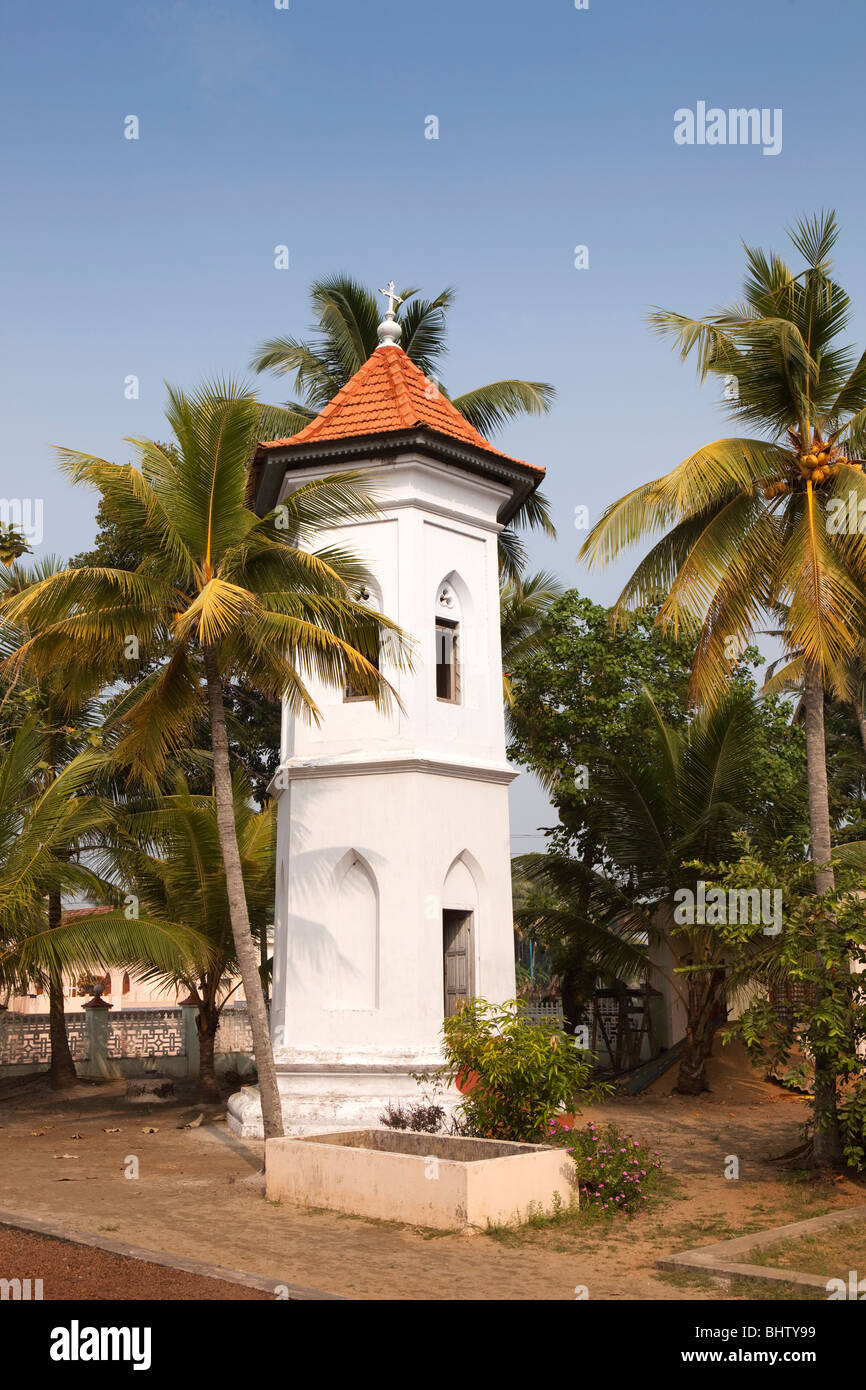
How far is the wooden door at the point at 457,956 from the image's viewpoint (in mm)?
15828

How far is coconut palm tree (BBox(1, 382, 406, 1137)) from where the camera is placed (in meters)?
13.1

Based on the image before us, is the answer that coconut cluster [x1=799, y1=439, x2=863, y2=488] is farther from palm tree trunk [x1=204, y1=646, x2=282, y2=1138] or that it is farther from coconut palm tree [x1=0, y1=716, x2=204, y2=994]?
coconut palm tree [x1=0, y1=716, x2=204, y2=994]

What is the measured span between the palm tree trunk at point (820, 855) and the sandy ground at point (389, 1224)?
441 mm

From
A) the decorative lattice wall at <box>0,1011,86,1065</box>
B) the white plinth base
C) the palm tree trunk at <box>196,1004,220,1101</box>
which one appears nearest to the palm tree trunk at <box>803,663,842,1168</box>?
the white plinth base

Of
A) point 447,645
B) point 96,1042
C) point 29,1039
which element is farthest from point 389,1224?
point 29,1039

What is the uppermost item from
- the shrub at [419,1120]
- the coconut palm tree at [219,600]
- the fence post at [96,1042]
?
the coconut palm tree at [219,600]

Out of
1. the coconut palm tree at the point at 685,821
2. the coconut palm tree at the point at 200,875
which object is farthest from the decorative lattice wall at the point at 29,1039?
the coconut palm tree at the point at 685,821

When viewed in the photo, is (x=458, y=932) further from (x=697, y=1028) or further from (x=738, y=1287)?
(x=738, y=1287)

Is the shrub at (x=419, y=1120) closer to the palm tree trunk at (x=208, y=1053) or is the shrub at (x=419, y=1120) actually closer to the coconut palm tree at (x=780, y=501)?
the coconut palm tree at (x=780, y=501)

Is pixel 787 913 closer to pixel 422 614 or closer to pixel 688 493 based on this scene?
pixel 688 493

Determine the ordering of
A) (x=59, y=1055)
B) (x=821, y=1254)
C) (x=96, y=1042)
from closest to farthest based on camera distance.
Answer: (x=821, y=1254)
(x=59, y=1055)
(x=96, y=1042)

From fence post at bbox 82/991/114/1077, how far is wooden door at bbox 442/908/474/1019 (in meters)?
11.6

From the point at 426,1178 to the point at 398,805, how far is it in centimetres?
612

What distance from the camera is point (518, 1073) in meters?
11.2
